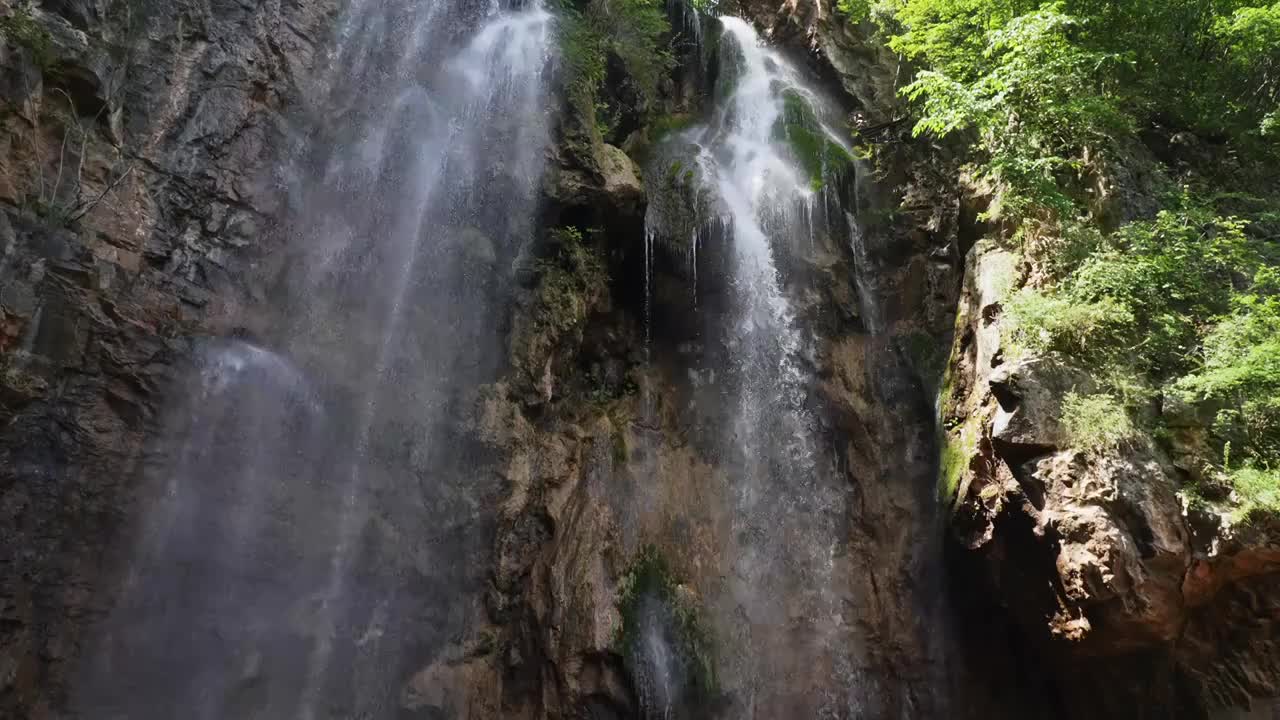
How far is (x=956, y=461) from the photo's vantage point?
990 centimetres

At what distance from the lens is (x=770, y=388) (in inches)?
469

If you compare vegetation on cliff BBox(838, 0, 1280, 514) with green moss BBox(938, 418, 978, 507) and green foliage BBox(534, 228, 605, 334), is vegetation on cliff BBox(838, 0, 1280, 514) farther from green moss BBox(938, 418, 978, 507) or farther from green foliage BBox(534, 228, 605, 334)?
green foliage BBox(534, 228, 605, 334)

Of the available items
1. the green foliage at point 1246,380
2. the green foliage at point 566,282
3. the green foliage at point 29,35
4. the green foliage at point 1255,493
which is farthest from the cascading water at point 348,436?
the green foliage at point 1246,380

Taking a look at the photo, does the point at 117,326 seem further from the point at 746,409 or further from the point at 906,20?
the point at 906,20

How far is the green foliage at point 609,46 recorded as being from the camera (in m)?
12.6

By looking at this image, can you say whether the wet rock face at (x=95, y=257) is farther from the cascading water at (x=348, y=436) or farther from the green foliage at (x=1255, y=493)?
the green foliage at (x=1255, y=493)

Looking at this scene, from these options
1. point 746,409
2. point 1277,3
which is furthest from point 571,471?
point 1277,3

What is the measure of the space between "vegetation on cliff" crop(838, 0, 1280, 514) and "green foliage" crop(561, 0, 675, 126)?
5328 millimetres

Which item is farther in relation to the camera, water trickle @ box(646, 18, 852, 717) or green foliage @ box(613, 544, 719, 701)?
water trickle @ box(646, 18, 852, 717)

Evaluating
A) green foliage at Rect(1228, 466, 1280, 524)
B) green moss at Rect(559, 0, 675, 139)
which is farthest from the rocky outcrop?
green moss at Rect(559, 0, 675, 139)

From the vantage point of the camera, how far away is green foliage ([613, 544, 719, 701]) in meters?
9.07

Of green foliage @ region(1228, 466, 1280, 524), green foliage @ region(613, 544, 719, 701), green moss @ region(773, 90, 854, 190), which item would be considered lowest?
green foliage @ region(613, 544, 719, 701)

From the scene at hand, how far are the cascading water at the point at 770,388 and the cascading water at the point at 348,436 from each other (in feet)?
11.6

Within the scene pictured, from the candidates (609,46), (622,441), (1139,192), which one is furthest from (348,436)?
(1139,192)
